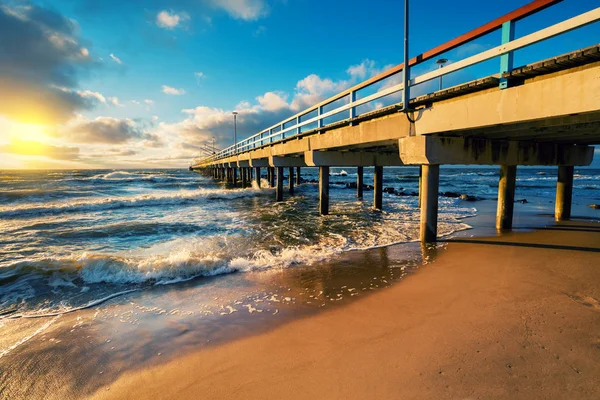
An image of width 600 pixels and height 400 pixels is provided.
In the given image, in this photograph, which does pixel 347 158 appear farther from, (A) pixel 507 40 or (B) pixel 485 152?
(A) pixel 507 40

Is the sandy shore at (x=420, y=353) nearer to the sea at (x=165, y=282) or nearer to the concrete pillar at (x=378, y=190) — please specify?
the sea at (x=165, y=282)

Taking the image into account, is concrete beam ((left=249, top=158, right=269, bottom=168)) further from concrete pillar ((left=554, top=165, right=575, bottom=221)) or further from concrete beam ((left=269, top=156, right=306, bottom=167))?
concrete pillar ((left=554, top=165, right=575, bottom=221))

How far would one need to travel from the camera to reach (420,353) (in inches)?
118

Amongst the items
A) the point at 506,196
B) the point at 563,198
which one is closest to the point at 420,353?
the point at 506,196

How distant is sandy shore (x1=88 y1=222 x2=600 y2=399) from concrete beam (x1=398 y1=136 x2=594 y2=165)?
3447 mm

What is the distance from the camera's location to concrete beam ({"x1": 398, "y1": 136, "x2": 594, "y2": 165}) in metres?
7.00

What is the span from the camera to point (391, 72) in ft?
23.3

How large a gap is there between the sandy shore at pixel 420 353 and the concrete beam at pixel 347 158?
29.1 feet

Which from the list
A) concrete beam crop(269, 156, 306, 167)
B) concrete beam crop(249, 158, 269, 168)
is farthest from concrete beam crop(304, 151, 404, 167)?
concrete beam crop(249, 158, 269, 168)

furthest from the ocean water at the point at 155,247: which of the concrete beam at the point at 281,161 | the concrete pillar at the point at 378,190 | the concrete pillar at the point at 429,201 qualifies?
the concrete beam at the point at 281,161

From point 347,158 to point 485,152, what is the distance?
651 cm

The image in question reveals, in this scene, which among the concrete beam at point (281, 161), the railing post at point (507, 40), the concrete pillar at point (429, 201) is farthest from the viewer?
the concrete beam at point (281, 161)

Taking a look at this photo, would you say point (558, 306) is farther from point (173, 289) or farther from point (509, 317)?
point (173, 289)

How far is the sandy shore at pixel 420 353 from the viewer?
255 centimetres
